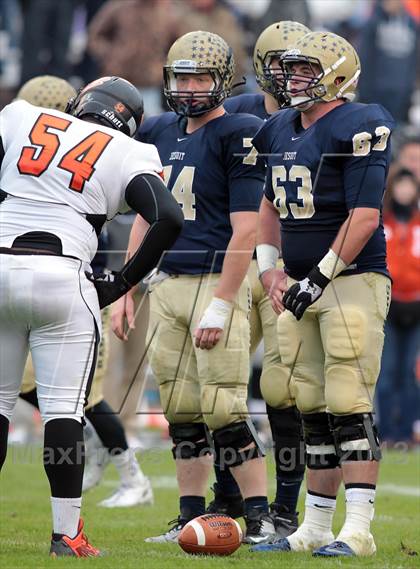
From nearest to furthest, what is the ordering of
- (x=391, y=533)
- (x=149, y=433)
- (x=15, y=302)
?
(x=15, y=302)
(x=391, y=533)
(x=149, y=433)

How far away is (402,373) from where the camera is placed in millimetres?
10500

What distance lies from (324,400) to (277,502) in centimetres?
85

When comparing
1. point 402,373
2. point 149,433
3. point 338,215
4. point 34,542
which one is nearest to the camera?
point 338,215

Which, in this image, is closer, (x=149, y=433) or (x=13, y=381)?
(x=13, y=381)

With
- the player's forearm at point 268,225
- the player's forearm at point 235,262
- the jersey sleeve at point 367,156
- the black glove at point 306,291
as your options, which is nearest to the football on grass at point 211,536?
the black glove at point 306,291

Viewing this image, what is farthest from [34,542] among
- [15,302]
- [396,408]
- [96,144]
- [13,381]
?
[396,408]

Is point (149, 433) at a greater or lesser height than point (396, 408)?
lesser

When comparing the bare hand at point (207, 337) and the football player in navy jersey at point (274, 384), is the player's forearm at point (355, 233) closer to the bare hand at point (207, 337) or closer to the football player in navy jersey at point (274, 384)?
the bare hand at point (207, 337)

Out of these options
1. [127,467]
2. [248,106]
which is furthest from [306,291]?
[127,467]

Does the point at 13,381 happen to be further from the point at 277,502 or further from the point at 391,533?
the point at 391,533

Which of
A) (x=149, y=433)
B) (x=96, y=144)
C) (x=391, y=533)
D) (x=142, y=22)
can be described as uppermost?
(x=96, y=144)

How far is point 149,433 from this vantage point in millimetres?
11672

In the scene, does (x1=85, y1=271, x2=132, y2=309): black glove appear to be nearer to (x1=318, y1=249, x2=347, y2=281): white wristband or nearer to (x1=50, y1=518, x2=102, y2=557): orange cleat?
(x1=318, y1=249, x2=347, y2=281): white wristband

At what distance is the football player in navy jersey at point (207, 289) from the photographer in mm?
5805
